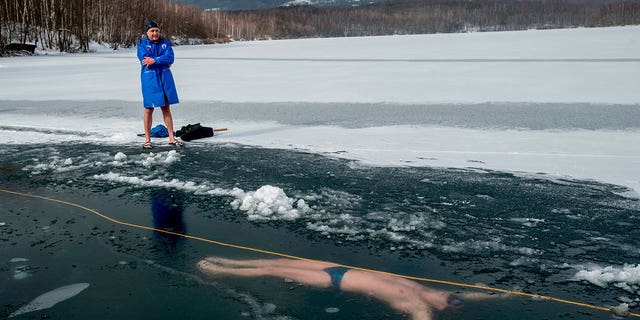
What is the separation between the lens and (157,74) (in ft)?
25.7

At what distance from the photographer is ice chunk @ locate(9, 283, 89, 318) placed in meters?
3.10

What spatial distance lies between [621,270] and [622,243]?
0.57 m

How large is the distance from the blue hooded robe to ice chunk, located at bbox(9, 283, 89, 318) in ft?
15.6

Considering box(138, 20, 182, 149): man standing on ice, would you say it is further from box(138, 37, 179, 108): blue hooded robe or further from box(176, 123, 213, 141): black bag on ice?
box(176, 123, 213, 141): black bag on ice

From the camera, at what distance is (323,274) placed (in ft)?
11.6

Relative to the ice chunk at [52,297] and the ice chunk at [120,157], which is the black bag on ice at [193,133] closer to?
the ice chunk at [120,157]

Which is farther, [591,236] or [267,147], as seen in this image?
[267,147]

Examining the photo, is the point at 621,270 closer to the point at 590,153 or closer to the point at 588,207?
the point at 588,207

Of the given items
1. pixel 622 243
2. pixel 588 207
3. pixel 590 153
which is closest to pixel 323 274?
pixel 622 243

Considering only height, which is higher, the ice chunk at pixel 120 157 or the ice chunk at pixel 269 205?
the ice chunk at pixel 120 157

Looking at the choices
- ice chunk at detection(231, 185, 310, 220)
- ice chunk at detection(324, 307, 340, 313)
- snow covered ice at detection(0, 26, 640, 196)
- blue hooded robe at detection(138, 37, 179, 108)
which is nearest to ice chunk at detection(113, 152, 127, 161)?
blue hooded robe at detection(138, 37, 179, 108)

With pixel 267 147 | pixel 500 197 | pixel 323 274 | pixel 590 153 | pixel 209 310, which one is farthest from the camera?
pixel 267 147

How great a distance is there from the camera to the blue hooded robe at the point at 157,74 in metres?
7.62

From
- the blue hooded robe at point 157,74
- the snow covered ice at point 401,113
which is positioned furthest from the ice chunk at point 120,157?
the snow covered ice at point 401,113
